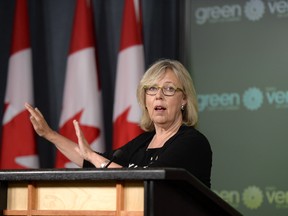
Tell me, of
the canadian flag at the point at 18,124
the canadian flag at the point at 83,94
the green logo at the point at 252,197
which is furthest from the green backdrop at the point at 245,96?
the canadian flag at the point at 18,124

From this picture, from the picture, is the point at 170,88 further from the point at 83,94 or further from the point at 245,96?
the point at 83,94

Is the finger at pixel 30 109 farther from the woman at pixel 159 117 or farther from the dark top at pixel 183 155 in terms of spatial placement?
the dark top at pixel 183 155

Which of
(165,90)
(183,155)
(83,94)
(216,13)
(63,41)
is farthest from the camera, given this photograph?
(63,41)

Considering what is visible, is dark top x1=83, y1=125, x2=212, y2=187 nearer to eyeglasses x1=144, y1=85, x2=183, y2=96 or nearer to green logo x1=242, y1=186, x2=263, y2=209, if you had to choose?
eyeglasses x1=144, y1=85, x2=183, y2=96

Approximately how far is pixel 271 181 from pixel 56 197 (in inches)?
105

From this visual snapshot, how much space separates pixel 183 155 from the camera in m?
2.74

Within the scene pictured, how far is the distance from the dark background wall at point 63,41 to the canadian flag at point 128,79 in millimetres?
197

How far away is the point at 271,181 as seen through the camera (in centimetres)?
454

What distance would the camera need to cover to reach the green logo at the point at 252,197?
14.9 ft

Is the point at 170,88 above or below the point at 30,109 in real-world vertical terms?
above

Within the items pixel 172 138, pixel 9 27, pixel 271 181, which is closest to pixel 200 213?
pixel 172 138

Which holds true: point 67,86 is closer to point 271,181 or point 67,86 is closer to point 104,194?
point 271,181

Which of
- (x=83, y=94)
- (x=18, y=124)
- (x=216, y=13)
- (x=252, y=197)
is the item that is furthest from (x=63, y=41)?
(x=252, y=197)

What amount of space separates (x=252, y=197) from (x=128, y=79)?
1196 mm
